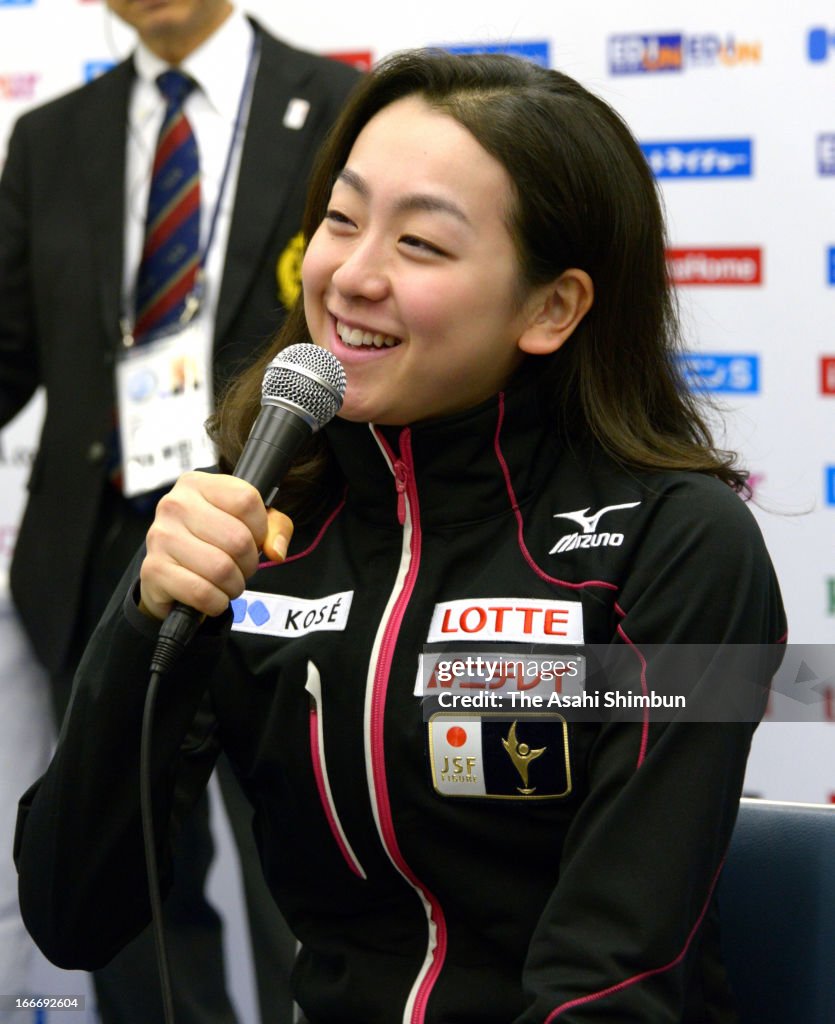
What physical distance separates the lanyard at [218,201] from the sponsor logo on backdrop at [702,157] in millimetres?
757

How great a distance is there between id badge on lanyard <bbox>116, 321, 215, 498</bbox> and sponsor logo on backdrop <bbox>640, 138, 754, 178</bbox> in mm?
984

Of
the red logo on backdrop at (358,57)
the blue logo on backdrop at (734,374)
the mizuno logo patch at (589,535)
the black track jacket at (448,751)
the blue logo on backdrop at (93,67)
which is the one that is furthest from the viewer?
the blue logo on backdrop at (93,67)

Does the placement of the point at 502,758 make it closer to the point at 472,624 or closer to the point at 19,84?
the point at 472,624

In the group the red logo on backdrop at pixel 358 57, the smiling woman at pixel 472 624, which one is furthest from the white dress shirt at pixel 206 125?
the smiling woman at pixel 472 624

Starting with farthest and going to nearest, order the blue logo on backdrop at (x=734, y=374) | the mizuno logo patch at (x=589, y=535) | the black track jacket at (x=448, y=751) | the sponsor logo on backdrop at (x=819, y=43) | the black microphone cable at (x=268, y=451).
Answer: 1. the blue logo on backdrop at (x=734, y=374)
2. the sponsor logo on backdrop at (x=819, y=43)
3. the mizuno logo patch at (x=589, y=535)
4. the black track jacket at (x=448, y=751)
5. the black microphone cable at (x=268, y=451)

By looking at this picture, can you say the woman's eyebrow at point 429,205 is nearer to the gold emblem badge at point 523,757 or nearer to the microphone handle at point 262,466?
the microphone handle at point 262,466

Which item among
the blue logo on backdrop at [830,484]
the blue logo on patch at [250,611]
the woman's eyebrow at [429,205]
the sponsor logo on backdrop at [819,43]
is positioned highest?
the sponsor logo on backdrop at [819,43]

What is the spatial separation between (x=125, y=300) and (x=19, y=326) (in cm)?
23

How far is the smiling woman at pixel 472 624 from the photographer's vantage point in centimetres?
124

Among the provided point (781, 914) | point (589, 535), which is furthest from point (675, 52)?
point (781, 914)

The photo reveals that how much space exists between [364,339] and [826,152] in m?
1.63

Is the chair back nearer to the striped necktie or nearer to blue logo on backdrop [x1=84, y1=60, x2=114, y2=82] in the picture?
the striped necktie

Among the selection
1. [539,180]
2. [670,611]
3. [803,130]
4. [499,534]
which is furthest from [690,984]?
[803,130]

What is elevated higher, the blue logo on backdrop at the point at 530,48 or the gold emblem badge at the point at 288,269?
the blue logo on backdrop at the point at 530,48
